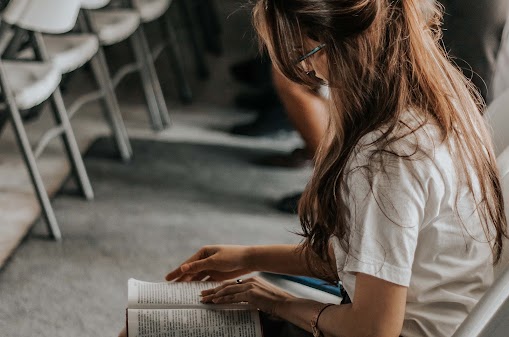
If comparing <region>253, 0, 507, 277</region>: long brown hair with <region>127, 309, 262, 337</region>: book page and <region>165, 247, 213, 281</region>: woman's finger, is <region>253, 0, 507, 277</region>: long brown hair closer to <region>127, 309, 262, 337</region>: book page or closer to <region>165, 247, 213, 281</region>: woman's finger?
<region>127, 309, 262, 337</region>: book page

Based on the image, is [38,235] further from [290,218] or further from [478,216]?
[478,216]

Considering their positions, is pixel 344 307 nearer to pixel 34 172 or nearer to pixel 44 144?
pixel 34 172

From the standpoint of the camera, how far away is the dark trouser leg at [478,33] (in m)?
2.18

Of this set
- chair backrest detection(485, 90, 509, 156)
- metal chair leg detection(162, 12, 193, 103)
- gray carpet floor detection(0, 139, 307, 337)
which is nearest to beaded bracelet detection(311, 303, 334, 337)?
chair backrest detection(485, 90, 509, 156)

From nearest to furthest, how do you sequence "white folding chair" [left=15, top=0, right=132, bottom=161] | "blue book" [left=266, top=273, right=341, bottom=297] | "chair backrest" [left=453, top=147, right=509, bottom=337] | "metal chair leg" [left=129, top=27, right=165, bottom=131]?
"chair backrest" [left=453, top=147, right=509, bottom=337], "blue book" [left=266, top=273, right=341, bottom=297], "white folding chair" [left=15, top=0, right=132, bottom=161], "metal chair leg" [left=129, top=27, right=165, bottom=131]

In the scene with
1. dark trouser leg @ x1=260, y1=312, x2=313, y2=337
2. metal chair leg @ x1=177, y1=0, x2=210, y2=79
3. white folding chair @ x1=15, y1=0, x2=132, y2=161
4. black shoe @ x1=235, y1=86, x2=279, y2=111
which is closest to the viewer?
dark trouser leg @ x1=260, y1=312, x2=313, y2=337

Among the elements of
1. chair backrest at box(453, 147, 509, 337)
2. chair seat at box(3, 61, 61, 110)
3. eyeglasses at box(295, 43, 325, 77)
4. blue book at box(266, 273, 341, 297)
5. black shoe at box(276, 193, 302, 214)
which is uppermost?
eyeglasses at box(295, 43, 325, 77)

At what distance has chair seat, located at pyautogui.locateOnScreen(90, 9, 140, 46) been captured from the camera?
9.16 feet

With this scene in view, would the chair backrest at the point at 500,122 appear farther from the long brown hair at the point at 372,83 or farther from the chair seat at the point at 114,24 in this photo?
the chair seat at the point at 114,24

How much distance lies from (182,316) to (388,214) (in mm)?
459

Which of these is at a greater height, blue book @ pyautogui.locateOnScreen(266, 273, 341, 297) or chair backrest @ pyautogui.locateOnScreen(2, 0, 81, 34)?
chair backrest @ pyautogui.locateOnScreen(2, 0, 81, 34)

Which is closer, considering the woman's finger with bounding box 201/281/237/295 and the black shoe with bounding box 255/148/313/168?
the woman's finger with bounding box 201/281/237/295

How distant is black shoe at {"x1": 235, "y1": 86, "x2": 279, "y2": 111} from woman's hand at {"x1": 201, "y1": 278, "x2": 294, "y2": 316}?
6.68 feet

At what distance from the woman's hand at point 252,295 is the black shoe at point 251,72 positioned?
7.58ft
